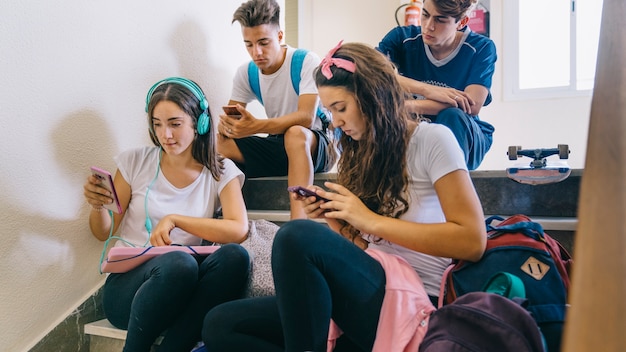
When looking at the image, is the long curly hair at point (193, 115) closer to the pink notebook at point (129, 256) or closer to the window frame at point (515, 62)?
the pink notebook at point (129, 256)

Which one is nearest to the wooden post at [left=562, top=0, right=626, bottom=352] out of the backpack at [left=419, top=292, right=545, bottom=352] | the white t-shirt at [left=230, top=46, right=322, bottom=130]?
the backpack at [left=419, top=292, right=545, bottom=352]

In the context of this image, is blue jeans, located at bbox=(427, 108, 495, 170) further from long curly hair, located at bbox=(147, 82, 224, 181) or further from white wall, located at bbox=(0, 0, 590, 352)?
white wall, located at bbox=(0, 0, 590, 352)

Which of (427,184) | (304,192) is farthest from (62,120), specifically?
(427,184)

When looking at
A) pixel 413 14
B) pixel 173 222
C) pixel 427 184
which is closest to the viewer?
pixel 427 184

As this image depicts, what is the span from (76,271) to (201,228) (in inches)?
17.3

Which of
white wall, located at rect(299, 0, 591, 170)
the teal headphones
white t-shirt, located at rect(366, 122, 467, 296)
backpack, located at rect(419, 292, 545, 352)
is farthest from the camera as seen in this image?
white wall, located at rect(299, 0, 591, 170)

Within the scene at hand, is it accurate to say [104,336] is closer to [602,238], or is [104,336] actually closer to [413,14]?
[602,238]

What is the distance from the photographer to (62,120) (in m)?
1.44

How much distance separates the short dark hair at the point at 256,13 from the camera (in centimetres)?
194

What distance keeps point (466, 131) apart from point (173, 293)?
1.09 meters

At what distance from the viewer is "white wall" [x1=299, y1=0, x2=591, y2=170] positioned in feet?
11.9

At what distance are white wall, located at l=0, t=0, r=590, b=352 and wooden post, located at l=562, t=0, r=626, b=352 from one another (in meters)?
1.39

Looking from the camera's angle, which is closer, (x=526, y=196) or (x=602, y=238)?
(x=602, y=238)

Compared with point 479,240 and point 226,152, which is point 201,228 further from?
point 479,240
